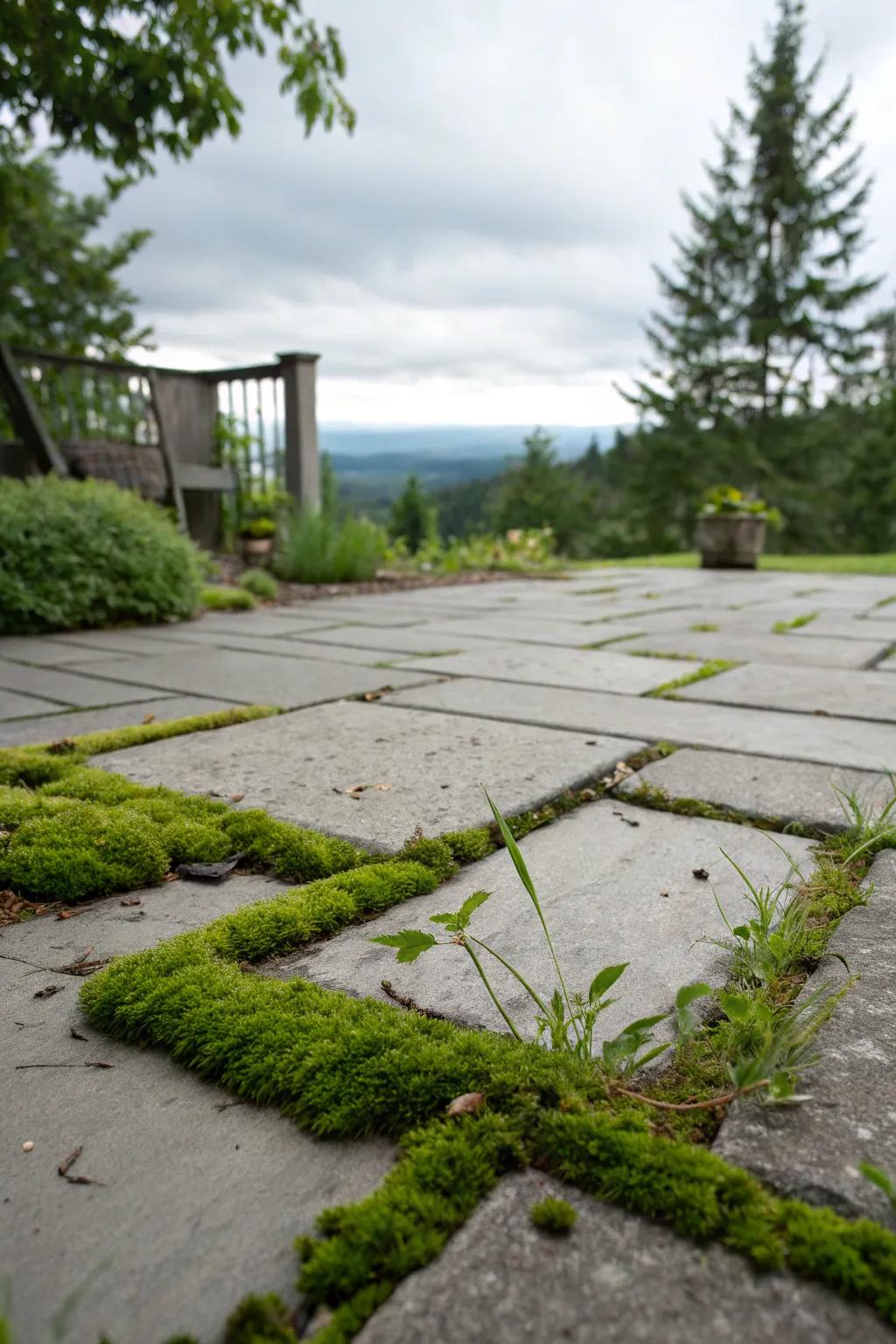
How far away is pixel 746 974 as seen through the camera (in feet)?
3.12

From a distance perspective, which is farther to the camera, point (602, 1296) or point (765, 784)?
point (765, 784)

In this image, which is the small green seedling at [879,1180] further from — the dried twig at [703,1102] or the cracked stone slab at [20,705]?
the cracked stone slab at [20,705]

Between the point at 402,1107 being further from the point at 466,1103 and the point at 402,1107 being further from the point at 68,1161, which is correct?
the point at 68,1161

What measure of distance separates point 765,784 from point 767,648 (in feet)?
6.48

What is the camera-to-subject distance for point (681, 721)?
2158 millimetres

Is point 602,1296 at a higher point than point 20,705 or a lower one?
higher

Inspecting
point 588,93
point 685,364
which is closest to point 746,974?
point 588,93

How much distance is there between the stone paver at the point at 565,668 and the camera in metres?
2.68

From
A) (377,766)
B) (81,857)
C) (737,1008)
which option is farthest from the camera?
(377,766)

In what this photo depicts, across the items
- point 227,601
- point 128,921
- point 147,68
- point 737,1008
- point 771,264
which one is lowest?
point 227,601

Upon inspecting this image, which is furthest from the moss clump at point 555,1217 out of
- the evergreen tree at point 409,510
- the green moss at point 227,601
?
the evergreen tree at point 409,510

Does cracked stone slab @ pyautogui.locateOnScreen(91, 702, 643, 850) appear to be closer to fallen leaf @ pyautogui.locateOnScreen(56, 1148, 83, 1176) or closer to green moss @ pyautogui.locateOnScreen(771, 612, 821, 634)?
fallen leaf @ pyautogui.locateOnScreen(56, 1148, 83, 1176)

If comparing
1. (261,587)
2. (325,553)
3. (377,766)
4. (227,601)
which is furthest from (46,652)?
(325,553)

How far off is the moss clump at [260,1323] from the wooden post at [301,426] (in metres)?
6.91
